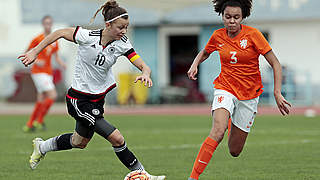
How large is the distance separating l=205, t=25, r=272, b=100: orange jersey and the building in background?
1766cm

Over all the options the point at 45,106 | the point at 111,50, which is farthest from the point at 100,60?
the point at 45,106

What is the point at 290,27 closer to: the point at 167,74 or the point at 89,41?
the point at 167,74

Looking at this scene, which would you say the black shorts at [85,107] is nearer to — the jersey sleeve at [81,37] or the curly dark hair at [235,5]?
the jersey sleeve at [81,37]

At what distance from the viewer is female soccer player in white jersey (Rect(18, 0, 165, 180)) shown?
24.4 ft

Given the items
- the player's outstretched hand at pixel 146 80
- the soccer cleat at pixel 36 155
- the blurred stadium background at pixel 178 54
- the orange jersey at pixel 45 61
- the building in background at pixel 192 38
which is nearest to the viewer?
the player's outstretched hand at pixel 146 80

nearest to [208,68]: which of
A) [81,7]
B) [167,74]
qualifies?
[167,74]

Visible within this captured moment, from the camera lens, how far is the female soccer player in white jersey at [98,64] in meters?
7.43

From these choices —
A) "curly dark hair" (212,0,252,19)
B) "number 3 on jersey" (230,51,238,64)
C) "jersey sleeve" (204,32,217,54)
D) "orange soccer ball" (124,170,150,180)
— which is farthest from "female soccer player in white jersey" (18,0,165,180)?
"curly dark hair" (212,0,252,19)

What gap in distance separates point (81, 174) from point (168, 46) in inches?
884

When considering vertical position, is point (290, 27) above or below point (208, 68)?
above

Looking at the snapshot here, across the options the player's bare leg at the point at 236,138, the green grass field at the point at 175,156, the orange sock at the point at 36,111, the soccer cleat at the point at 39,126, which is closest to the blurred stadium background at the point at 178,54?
the soccer cleat at the point at 39,126

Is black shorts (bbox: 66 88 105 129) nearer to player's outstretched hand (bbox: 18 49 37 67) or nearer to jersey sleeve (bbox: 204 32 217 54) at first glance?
player's outstretched hand (bbox: 18 49 37 67)

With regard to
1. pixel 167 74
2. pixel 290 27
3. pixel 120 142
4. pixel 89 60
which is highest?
pixel 89 60

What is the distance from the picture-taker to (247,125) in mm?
8000
